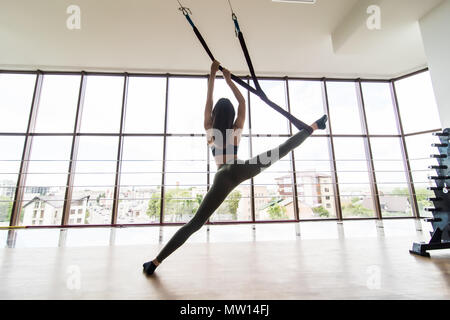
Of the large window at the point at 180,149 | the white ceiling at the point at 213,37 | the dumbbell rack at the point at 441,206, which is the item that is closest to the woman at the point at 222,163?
the dumbbell rack at the point at 441,206

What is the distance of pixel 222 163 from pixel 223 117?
0.26 meters

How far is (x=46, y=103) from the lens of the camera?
165 inches

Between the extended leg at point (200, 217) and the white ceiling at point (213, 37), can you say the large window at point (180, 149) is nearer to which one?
the white ceiling at point (213, 37)

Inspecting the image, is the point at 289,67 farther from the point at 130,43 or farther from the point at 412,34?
the point at 130,43

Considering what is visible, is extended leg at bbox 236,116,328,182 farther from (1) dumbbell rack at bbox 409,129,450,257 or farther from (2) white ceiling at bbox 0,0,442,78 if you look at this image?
(2) white ceiling at bbox 0,0,442,78

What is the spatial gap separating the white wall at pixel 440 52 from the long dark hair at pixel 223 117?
10.7 ft

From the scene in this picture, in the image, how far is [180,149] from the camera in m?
4.14

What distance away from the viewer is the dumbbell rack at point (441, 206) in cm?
140

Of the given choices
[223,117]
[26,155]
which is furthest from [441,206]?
[26,155]

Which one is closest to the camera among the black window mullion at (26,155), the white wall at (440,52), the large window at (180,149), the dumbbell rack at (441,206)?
the dumbbell rack at (441,206)

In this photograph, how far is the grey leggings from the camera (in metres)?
1.09

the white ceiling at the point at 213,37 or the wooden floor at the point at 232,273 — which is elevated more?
the white ceiling at the point at 213,37

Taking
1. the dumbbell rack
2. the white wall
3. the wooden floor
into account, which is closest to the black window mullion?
the wooden floor

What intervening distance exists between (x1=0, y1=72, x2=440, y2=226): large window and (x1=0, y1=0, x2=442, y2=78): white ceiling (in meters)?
0.43
